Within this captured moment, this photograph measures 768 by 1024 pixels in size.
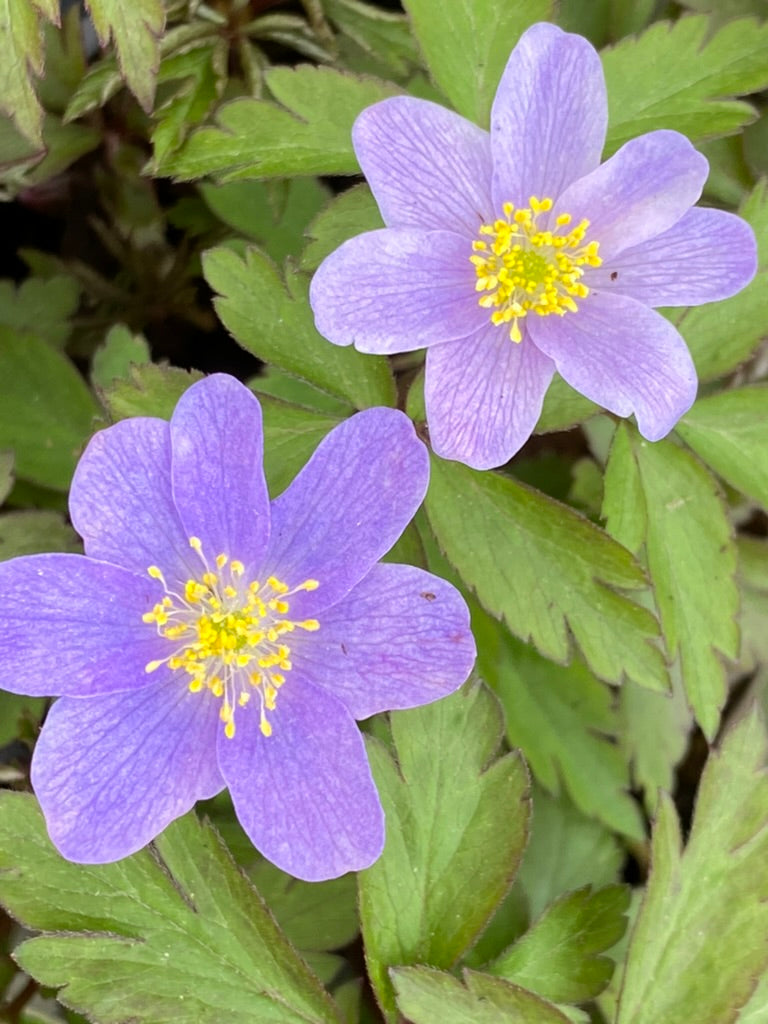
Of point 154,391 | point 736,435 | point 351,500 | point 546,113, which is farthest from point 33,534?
point 736,435

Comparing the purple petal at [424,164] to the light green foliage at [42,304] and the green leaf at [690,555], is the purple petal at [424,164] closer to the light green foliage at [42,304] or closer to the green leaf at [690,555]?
the green leaf at [690,555]

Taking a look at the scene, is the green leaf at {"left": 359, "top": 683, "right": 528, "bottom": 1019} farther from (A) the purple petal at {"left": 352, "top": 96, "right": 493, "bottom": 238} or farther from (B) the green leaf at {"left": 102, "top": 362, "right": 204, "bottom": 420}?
(A) the purple petal at {"left": 352, "top": 96, "right": 493, "bottom": 238}

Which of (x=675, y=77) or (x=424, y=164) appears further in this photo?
(x=675, y=77)

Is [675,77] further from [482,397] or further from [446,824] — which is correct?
[446,824]

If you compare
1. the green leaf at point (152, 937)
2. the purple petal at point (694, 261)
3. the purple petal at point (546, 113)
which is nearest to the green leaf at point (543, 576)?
the purple petal at point (694, 261)

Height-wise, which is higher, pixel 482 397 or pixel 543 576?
pixel 482 397

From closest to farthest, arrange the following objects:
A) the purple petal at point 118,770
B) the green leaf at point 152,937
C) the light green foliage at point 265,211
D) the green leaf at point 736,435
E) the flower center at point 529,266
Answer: the purple petal at point 118,770 < the green leaf at point 152,937 < the flower center at point 529,266 < the green leaf at point 736,435 < the light green foliage at point 265,211

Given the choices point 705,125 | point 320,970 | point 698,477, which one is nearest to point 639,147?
point 705,125
